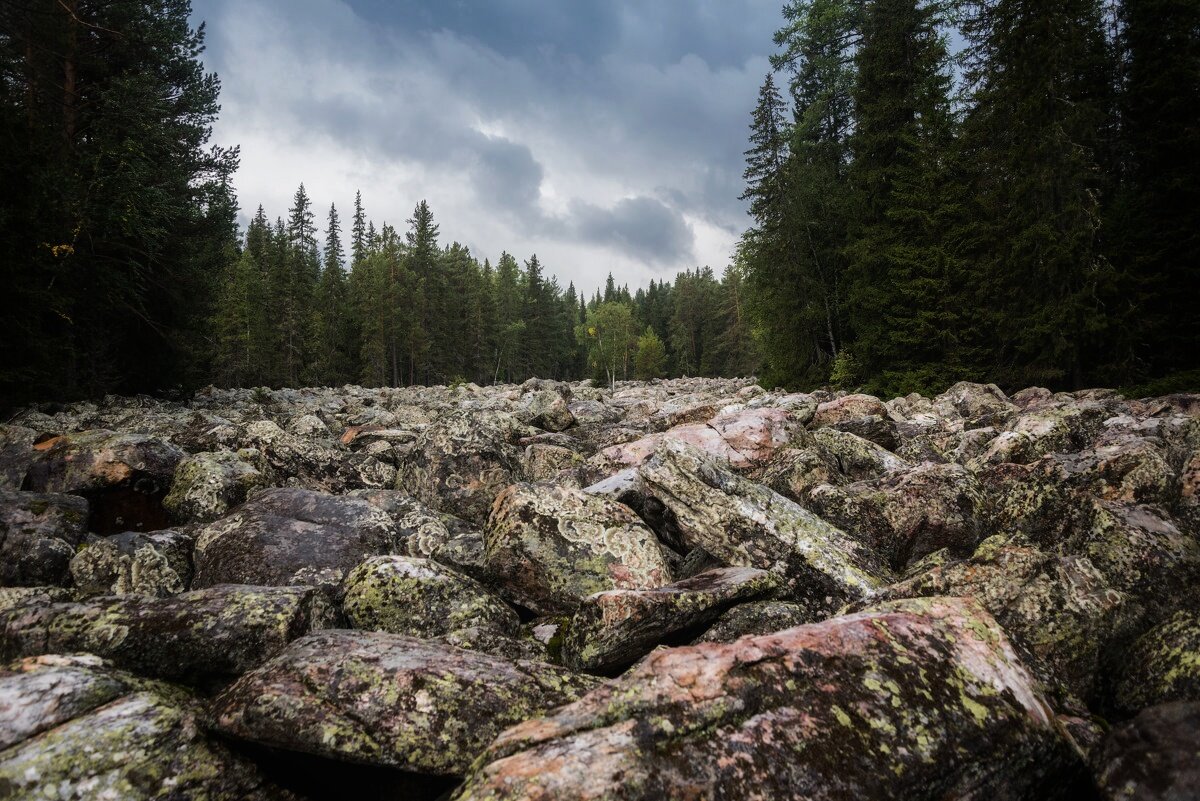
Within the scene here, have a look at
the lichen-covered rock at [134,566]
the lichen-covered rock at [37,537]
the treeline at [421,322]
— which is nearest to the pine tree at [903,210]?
the treeline at [421,322]

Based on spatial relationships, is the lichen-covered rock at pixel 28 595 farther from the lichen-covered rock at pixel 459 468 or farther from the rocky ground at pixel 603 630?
the lichen-covered rock at pixel 459 468

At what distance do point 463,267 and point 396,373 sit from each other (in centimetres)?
2497

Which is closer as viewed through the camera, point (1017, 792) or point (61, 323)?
point (1017, 792)

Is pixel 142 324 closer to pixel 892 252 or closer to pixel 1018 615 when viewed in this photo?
pixel 1018 615

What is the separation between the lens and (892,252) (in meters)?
25.3

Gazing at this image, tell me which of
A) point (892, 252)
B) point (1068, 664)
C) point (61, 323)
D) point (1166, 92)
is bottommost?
point (1068, 664)

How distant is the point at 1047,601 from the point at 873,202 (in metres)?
27.2

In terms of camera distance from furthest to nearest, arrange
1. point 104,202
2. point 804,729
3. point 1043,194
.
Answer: point 1043,194 < point 104,202 < point 804,729

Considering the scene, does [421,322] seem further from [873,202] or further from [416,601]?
[416,601]

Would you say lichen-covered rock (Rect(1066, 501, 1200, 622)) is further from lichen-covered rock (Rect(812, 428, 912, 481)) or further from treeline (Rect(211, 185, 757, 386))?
treeline (Rect(211, 185, 757, 386))

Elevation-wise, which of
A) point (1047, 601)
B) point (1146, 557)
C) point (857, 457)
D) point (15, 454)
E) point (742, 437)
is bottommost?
point (1047, 601)

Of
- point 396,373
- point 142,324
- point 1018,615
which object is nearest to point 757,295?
point 142,324

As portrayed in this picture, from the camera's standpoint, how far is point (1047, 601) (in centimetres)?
387

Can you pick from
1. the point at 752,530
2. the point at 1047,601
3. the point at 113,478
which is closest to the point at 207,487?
the point at 113,478
